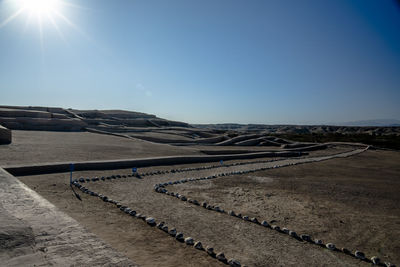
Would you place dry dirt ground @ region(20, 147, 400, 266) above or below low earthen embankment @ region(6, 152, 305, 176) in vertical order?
below

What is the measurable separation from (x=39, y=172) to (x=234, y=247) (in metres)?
5.82

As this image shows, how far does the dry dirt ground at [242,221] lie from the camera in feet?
10.6

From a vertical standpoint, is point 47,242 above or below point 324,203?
above

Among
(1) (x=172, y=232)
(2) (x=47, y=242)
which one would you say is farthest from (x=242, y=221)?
(2) (x=47, y=242)

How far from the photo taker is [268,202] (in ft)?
18.2

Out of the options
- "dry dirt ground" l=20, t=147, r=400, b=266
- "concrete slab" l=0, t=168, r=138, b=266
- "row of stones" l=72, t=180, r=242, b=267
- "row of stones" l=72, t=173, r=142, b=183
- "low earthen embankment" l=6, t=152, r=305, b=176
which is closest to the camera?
"concrete slab" l=0, t=168, r=138, b=266

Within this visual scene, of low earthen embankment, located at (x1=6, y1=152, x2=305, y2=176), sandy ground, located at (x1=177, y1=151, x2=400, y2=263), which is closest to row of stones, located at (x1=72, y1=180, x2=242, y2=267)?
sandy ground, located at (x1=177, y1=151, x2=400, y2=263)

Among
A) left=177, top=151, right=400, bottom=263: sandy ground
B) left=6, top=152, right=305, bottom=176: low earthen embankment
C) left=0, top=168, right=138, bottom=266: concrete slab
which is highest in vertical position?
left=0, top=168, right=138, bottom=266: concrete slab

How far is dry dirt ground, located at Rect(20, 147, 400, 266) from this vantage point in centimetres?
324

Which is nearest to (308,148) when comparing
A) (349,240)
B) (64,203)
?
(349,240)

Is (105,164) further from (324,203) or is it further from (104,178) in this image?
(324,203)

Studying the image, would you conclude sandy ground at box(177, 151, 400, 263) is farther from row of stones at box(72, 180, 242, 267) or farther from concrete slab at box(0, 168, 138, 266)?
concrete slab at box(0, 168, 138, 266)

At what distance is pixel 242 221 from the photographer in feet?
14.4

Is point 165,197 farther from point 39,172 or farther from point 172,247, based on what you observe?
point 39,172
